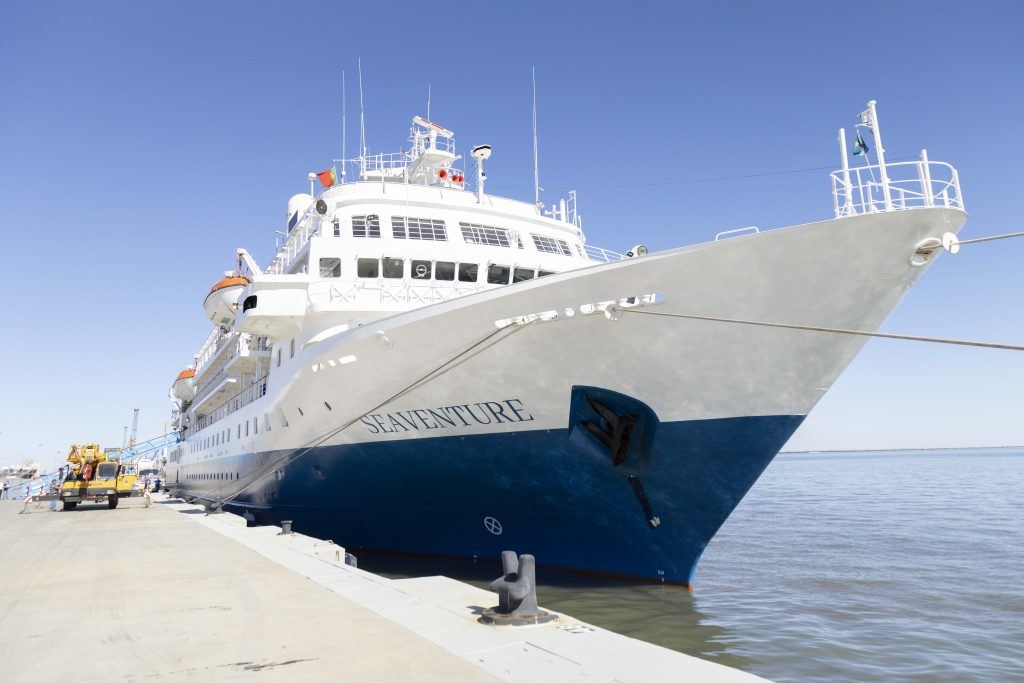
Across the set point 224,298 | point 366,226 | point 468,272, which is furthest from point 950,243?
point 224,298

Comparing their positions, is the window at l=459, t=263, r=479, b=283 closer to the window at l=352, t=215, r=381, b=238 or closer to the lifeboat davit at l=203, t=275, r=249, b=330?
the window at l=352, t=215, r=381, b=238

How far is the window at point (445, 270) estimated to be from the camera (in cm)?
1491

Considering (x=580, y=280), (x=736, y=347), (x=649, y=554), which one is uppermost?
(x=580, y=280)

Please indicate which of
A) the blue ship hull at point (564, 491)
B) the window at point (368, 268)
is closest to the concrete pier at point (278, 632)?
the blue ship hull at point (564, 491)

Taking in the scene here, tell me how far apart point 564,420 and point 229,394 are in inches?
834

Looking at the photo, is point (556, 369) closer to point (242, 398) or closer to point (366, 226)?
point (366, 226)

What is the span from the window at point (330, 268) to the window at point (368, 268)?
18.9 inches

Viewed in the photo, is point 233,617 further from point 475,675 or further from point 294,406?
point 294,406

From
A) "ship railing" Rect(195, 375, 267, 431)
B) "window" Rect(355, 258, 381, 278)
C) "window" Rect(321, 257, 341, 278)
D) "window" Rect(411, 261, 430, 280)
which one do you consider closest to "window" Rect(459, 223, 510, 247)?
"window" Rect(411, 261, 430, 280)

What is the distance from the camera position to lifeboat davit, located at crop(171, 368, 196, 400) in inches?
1505

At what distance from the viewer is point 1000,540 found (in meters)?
19.1

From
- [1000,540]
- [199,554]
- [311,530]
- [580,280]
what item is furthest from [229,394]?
[1000,540]

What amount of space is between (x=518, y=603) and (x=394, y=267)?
10.2m

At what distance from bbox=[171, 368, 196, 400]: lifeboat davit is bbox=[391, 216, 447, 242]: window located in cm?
2689
